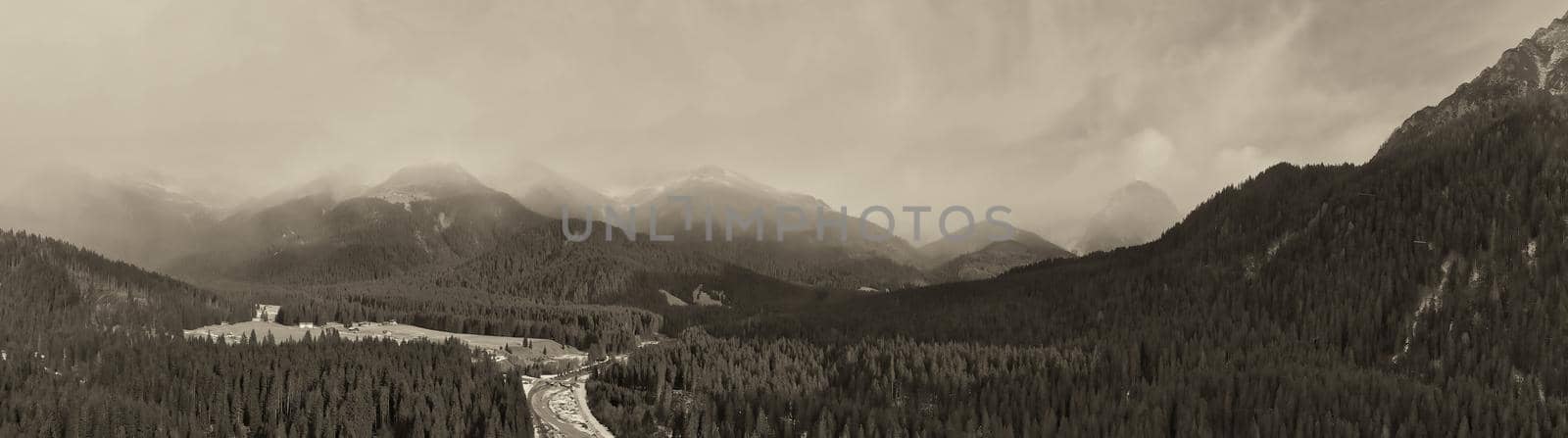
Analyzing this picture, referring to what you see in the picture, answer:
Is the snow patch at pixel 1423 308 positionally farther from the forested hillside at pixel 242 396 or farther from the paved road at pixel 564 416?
the forested hillside at pixel 242 396

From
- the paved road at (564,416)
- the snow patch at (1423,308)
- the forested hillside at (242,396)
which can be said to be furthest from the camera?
the snow patch at (1423,308)

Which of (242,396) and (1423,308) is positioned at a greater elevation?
(1423,308)

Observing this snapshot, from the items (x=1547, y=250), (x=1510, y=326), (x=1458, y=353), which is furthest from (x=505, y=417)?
(x=1547, y=250)

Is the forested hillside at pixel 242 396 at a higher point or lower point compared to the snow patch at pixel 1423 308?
lower

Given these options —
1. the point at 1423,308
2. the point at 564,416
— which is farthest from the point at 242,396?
the point at 1423,308

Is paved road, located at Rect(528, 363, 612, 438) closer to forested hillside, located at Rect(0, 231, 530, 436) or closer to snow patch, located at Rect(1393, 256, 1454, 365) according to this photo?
forested hillside, located at Rect(0, 231, 530, 436)

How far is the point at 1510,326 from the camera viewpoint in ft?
586

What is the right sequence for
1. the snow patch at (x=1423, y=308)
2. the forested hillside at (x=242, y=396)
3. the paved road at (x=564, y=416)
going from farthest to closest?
the snow patch at (x=1423, y=308) → the paved road at (x=564, y=416) → the forested hillside at (x=242, y=396)

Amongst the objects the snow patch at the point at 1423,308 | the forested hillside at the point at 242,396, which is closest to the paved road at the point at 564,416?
the forested hillside at the point at 242,396

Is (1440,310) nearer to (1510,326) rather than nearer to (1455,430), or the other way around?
(1510,326)

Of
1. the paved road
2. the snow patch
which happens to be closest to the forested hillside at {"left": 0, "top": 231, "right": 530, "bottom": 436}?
the paved road

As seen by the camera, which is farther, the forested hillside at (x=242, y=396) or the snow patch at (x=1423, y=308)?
the snow patch at (x=1423, y=308)

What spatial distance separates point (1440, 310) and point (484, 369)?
22305 cm

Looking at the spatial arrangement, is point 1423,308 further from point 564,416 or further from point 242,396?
point 242,396
